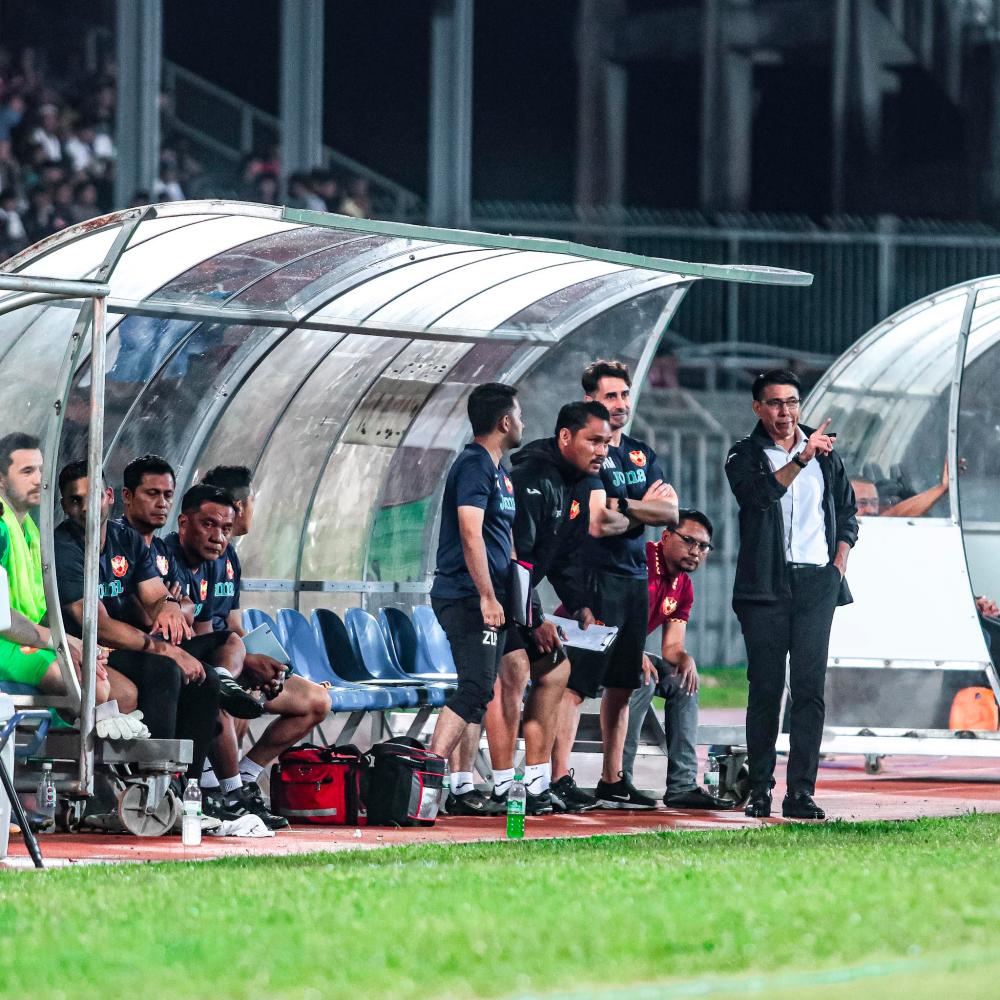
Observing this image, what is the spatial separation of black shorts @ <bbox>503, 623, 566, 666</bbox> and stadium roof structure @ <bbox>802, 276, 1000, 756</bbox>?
8.45 feet

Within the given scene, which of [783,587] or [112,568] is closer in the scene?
[112,568]

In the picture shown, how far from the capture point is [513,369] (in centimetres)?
1325

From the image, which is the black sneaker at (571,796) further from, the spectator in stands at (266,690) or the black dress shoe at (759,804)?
the spectator in stands at (266,690)

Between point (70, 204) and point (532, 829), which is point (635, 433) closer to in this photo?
point (70, 204)

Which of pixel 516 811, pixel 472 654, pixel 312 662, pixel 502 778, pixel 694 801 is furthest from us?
pixel 312 662

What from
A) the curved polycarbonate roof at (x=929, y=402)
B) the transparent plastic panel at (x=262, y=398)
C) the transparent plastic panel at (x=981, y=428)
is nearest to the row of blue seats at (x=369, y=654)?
the transparent plastic panel at (x=262, y=398)

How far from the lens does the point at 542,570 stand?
1137cm

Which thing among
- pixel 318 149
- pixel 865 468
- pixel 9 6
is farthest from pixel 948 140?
pixel 865 468

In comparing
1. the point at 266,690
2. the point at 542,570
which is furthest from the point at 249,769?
the point at 542,570

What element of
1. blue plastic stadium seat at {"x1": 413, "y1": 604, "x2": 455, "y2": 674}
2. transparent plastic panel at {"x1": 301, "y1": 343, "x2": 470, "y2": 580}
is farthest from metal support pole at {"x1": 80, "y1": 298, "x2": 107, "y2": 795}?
blue plastic stadium seat at {"x1": 413, "y1": 604, "x2": 455, "y2": 674}

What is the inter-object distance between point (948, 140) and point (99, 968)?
24.9 m

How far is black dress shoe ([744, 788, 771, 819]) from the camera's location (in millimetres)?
11016

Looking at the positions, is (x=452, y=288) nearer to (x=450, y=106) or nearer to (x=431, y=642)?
(x=431, y=642)

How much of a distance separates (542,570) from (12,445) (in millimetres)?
2803
